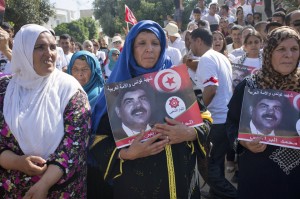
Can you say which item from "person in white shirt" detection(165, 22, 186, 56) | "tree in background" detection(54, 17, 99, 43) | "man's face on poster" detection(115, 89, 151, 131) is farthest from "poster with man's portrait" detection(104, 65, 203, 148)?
"tree in background" detection(54, 17, 99, 43)

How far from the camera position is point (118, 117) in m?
2.22

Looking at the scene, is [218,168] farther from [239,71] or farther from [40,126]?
[40,126]

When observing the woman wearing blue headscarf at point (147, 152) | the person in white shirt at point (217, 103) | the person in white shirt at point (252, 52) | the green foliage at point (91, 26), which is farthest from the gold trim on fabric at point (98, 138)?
the green foliage at point (91, 26)

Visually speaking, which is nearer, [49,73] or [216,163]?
[49,73]

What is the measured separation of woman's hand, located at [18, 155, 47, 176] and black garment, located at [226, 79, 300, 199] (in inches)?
52.0

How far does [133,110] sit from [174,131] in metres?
0.28

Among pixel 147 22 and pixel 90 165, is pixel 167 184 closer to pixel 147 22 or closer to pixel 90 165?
pixel 90 165

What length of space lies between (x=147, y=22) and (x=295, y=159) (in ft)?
4.42

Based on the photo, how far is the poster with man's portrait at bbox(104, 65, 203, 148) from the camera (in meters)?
2.20

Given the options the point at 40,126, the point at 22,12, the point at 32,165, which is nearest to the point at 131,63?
the point at 40,126

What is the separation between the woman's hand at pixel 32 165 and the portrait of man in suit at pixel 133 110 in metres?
0.47

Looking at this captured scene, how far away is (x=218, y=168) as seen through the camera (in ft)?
14.5

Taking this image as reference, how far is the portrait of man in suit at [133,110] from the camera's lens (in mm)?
2203

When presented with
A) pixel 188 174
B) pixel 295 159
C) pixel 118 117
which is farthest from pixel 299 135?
pixel 118 117
